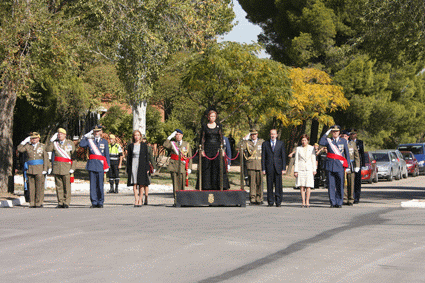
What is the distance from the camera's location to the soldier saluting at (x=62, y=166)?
1741 centimetres

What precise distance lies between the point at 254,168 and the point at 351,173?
2.49 meters

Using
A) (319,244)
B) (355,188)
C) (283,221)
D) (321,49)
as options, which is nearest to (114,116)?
(321,49)

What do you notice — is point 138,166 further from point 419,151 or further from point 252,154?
point 419,151

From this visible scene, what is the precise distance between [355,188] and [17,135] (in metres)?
19.2

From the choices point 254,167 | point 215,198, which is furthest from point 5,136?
point 215,198

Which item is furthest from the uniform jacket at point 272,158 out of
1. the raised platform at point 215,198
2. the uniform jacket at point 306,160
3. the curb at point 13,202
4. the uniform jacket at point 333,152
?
the curb at point 13,202

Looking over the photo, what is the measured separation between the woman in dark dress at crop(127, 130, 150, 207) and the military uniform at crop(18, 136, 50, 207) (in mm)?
2123

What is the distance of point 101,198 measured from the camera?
1722cm

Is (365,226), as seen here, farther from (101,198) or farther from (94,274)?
(101,198)

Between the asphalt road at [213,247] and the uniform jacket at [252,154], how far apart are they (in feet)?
11.6

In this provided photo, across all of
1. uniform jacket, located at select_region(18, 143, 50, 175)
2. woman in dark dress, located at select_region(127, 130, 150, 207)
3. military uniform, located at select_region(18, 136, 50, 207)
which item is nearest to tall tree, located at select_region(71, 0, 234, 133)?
woman in dark dress, located at select_region(127, 130, 150, 207)

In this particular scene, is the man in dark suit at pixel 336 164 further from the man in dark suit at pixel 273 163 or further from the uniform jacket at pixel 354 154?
the man in dark suit at pixel 273 163

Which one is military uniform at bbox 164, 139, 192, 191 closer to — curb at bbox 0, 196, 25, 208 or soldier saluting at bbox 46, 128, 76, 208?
soldier saluting at bbox 46, 128, 76, 208

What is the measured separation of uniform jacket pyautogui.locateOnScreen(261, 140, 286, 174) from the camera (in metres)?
17.7
